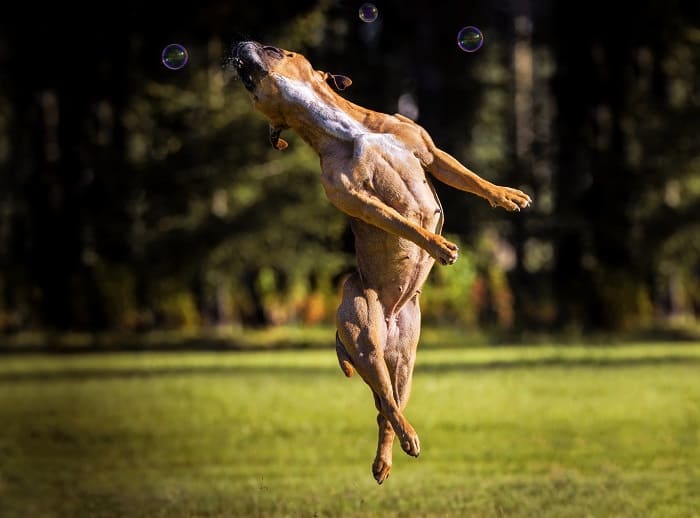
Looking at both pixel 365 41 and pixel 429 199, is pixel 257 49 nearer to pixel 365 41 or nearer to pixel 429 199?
pixel 429 199

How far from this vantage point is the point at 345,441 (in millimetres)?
15469

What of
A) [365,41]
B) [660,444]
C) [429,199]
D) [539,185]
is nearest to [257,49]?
[429,199]

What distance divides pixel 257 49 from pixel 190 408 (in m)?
12.5

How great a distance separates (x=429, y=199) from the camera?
23.4 feet

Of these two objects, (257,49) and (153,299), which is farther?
(153,299)

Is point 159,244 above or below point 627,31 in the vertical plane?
below

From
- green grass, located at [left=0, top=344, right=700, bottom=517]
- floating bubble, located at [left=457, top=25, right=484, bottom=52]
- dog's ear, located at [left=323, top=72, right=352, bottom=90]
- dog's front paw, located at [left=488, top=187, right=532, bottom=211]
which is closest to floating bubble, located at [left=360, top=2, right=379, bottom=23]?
floating bubble, located at [left=457, top=25, right=484, bottom=52]

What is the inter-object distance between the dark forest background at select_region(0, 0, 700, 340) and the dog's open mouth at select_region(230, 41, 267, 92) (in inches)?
1013

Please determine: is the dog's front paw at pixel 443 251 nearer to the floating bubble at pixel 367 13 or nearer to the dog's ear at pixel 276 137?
the dog's ear at pixel 276 137

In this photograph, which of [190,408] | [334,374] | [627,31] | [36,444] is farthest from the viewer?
[627,31]

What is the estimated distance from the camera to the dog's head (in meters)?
7.11

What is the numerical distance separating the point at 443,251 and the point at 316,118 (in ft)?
2.98

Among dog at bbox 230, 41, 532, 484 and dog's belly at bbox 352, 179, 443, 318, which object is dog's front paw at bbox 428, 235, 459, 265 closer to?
dog at bbox 230, 41, 532, 484

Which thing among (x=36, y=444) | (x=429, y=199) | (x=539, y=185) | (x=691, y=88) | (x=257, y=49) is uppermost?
(x=691, y=88)
